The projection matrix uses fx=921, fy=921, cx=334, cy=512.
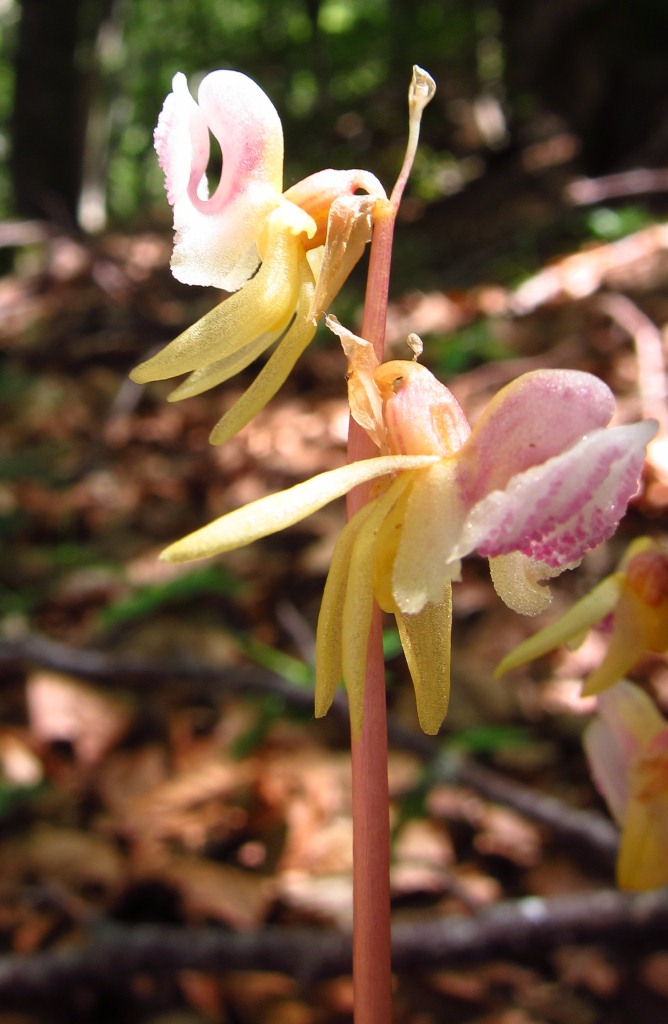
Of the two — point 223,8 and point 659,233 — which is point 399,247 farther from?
point 223,8

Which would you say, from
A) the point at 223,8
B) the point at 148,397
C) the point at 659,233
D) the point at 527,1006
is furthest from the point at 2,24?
the point at 527,1006

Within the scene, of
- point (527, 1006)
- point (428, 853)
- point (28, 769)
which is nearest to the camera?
point (527, 1006)

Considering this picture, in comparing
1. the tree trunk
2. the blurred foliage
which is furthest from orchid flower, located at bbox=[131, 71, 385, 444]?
the tree trunk

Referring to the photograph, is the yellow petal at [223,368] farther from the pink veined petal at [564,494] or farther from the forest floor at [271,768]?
the forest floor at [271,768]

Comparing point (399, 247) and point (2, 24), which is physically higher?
point (2, 24)

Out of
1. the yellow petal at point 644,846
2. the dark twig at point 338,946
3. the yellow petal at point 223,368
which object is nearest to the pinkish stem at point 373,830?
the yellow petal at point 223,368

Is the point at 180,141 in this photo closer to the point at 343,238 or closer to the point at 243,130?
the point at 243,130
